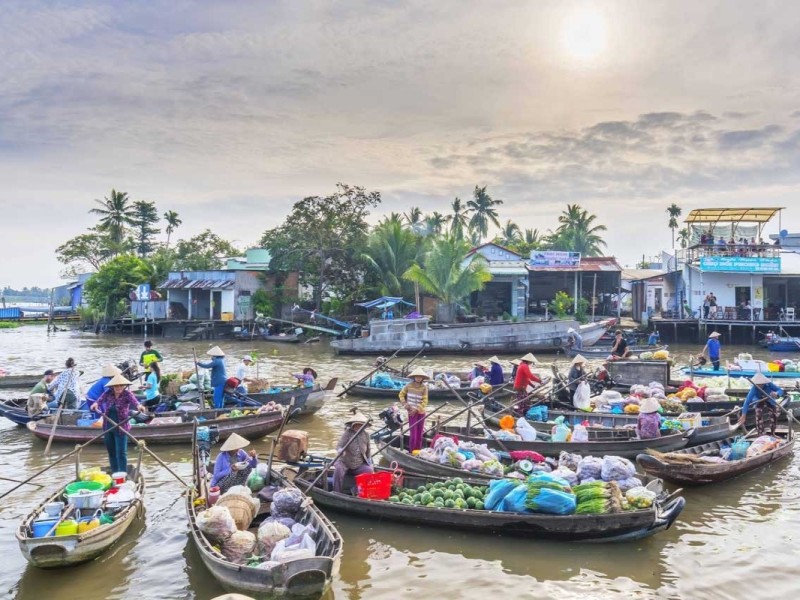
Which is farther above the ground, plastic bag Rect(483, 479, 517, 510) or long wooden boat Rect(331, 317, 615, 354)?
long wooden boat Rect(331, 317, 615, 354)

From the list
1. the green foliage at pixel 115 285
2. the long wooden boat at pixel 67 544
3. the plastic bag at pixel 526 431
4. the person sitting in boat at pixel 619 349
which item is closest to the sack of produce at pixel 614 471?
the plastic bag at pixel 526 431

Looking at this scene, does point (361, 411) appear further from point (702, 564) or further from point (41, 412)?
point (702, 564)

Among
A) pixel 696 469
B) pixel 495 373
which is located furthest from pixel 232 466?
pixel 495 373

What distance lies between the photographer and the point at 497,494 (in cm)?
771

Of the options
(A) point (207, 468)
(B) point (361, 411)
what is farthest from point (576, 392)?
(A) point (207, 468)

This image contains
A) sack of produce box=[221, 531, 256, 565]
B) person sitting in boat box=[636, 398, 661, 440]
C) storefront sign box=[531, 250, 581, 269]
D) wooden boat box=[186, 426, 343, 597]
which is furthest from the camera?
storefront sign box=[531, 250, 581, 269]

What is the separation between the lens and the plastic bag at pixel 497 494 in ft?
25.2

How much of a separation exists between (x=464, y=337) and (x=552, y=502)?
852 inches

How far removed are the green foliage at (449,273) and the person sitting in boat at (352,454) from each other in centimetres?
2565

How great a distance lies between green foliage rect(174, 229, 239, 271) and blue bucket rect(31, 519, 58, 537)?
130 ft

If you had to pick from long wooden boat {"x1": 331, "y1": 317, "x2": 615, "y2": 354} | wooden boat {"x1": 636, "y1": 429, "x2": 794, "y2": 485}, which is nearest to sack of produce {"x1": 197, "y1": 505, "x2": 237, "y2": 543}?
wooden boat {"x1": 636, "y1": 429, "x2": 794, "y2": 485}

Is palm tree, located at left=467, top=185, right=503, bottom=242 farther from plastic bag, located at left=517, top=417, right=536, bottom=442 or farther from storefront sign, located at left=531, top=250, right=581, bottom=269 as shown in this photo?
plastic bag, located at left=517, top=417, right=536, bottom=442

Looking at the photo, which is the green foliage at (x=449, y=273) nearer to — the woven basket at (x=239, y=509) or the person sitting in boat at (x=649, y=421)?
the person sitting in boat at (x=649, y=421)

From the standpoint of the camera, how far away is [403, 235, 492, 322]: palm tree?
34.1m
